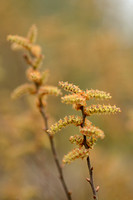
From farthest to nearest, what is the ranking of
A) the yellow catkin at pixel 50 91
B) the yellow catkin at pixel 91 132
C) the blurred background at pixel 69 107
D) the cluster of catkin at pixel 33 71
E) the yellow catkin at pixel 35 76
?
the blurred background at pixel 69 107
the cluster of catkin at pixel 33 71
the yellow catkin at pixel 50 91
the yellow catkin at pixel 35 76
the yellow catkin at pixel 91 132

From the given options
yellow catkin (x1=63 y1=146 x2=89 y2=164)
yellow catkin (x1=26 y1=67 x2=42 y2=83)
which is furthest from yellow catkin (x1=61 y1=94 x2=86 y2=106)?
yellow catkin (x1=26 y1=67 x2=42 y2=83)

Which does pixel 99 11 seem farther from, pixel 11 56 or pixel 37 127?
pixel 37 127

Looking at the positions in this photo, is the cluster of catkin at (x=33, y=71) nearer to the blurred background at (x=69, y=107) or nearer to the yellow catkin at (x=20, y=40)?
the yellow catkin at (x=20, y=40)

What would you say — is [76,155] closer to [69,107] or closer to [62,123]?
[62,123]

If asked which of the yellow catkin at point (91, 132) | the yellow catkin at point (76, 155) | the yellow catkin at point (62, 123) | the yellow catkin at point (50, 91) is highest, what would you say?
the yellow catkin at point (50, 91)

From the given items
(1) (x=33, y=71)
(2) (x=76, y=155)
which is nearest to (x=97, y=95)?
(2) (x=76, y=155)

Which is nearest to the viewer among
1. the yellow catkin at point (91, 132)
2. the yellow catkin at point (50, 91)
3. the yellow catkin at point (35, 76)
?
the yellow catkin at point (91, 132)

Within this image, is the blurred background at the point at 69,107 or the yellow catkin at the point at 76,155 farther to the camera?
the blurred background at the point at 69,107

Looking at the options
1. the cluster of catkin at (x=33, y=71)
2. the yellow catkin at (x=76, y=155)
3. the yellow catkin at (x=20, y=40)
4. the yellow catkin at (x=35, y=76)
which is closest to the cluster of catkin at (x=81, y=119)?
the yellow catkin at (x=76, y=155)

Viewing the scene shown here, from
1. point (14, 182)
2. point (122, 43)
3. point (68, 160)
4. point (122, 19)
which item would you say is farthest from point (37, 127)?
point (122, 19)
